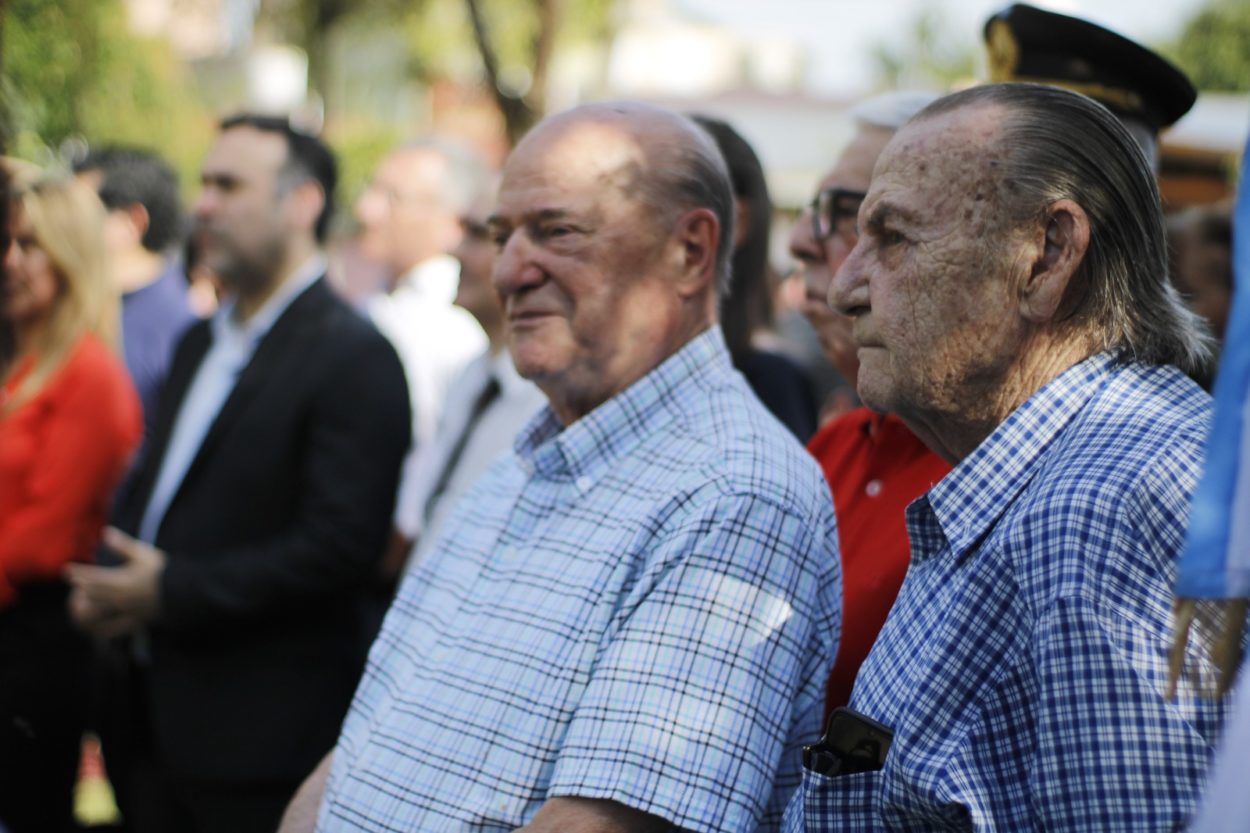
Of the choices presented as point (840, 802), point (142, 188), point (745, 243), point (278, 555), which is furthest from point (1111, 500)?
point (142, 188)

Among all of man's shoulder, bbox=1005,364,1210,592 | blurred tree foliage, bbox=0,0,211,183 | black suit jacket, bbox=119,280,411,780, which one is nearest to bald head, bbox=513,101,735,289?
man's shoulder, bbox=1005,364,1210,592

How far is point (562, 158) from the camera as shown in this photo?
2492mm

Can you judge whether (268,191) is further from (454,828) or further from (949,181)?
(949,181)

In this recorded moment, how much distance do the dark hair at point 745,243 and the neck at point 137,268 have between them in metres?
3.25

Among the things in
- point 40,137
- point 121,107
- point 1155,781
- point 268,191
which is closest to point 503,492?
point 1155,781

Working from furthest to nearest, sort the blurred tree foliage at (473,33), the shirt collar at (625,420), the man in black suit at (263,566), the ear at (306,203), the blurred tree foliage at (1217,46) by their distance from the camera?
1. the blurred tree foliage at (1217,46)
2. the blurred tree foliage at (473,33)
3. the ear at (306,203)
4. the man in black suit at (263,566)
5. the shirt collar at (625,420)

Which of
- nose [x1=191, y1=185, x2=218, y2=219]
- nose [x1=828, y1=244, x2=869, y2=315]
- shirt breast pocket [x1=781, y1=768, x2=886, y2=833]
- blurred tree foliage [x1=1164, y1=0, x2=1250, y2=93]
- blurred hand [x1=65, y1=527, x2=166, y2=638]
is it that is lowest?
blurred hand [x1=65, y1=527, x2=166, y2=638]

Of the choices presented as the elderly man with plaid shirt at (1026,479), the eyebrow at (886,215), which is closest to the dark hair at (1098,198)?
the elderly man with plaid shirt at (1026,479)

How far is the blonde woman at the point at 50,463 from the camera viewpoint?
4113 mm

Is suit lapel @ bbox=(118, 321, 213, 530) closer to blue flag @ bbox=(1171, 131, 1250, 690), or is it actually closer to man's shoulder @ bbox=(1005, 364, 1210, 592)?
man's shoulder @ bbox=(1005, 364, 1210, 592)

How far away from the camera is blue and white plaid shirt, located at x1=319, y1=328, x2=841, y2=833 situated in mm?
1977

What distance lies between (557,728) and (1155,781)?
97 cm

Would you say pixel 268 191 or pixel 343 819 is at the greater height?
pixel 268 191

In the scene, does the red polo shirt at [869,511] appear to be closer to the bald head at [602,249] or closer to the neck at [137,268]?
the bald head at [602,249]
